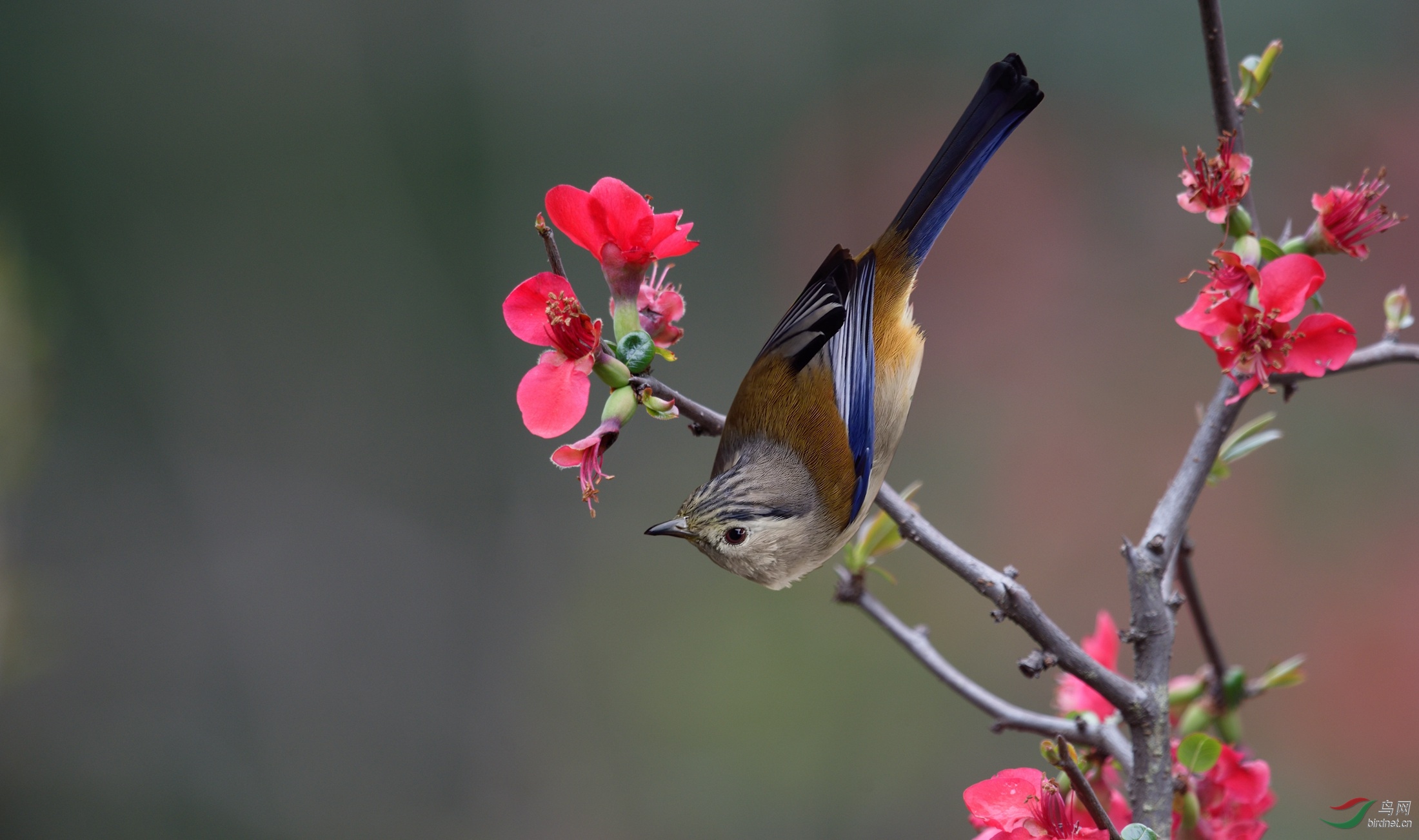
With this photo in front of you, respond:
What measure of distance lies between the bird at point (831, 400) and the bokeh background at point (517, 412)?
1.38 meters

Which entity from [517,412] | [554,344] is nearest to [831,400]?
[554,344]

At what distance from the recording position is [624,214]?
2.12 feet

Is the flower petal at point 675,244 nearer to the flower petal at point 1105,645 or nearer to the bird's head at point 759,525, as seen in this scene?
the bird's head at point 759,525

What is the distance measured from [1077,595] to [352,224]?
216 centimetres

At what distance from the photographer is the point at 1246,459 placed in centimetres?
225

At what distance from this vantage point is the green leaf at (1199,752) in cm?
70

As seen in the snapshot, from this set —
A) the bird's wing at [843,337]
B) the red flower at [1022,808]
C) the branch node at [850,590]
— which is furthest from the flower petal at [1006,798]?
the bird's wing at [843,337]

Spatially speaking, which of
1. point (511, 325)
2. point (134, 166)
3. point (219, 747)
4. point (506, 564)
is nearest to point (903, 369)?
point (511, 325)

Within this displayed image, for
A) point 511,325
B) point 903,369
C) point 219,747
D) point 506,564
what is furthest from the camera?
point 506,564

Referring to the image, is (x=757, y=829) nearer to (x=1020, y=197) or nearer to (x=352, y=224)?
(x=1020, y=197)

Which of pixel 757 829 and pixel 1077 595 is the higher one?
pixel 1077 595

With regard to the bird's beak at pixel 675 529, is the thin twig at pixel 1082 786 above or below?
below

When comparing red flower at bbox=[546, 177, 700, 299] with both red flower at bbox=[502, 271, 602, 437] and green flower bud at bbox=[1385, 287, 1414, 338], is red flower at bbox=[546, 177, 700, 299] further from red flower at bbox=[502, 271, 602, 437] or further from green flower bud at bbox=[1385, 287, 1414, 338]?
green flower bud at bbox=[1385, 287, 1414, 338]

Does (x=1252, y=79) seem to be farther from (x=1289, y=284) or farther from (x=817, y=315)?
(x=817, y=315)
